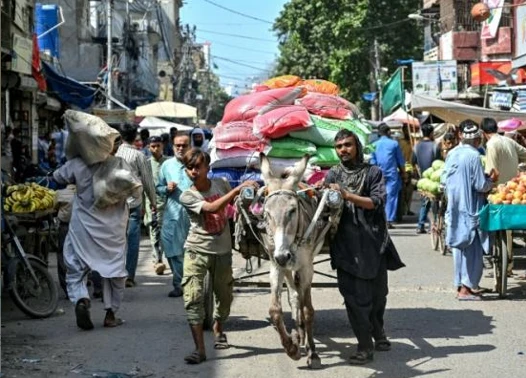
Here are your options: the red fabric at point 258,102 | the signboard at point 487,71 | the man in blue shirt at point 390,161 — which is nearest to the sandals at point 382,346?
the red fabric at point 258,102

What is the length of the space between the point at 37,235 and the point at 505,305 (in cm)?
527

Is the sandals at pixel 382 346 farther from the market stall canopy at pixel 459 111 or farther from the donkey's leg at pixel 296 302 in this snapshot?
the market stall canopy at pixel 459 111

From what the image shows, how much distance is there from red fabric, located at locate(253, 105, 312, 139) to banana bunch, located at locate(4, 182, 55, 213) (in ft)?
10.0

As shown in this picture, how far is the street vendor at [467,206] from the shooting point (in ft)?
31.2

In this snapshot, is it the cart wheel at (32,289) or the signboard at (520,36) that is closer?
the cart wheel at (32,289)

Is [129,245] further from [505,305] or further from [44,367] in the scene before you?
[505,305]

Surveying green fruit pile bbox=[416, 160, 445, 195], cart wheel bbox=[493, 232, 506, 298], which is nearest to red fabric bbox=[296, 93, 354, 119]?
cart wheel bbox=[493, 232, 506, 298]

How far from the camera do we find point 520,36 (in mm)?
24750

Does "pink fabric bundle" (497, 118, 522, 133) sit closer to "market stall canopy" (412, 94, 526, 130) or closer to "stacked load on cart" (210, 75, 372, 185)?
"market stall canopy" (412, 94, 526, 130)

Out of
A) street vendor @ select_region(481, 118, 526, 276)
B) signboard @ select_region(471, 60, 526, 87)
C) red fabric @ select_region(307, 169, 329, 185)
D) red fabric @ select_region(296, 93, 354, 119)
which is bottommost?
red fabric @ select_region(307, 169, 329, 185)

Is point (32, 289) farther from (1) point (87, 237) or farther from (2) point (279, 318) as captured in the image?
(2) point (279, 318)

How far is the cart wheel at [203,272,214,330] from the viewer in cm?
751

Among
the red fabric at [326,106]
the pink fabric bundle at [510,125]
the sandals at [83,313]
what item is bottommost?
the sandals at [83,313]

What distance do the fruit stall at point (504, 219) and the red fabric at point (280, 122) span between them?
263 centimetres
